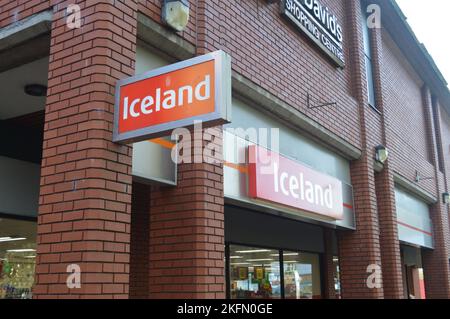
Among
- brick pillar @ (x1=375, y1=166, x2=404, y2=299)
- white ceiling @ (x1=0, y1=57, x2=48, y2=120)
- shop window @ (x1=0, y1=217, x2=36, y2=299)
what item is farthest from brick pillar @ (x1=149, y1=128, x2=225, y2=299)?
brick pillar @ (x1=375, y1=166, x2=404, y2=299)

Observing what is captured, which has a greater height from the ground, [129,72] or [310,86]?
[310,86]

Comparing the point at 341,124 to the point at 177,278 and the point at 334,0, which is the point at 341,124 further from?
the point at 177,278

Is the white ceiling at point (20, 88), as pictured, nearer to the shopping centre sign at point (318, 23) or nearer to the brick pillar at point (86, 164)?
the brick pillar at point (86, 164)

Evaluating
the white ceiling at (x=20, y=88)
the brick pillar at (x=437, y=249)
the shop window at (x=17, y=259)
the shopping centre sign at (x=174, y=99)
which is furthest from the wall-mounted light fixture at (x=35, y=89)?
the brick pillar at (x=437, y=249)

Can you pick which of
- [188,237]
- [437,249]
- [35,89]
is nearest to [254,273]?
[188,237]

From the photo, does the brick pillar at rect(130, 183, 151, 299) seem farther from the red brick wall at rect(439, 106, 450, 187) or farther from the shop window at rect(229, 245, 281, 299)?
the red brick wall at rect(439, 106, 450, 187)

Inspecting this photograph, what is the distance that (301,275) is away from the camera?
34.5 feet

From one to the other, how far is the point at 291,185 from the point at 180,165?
2053 mm

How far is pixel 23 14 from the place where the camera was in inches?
183

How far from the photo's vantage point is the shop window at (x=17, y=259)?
673cm

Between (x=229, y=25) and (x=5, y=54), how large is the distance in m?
2.38

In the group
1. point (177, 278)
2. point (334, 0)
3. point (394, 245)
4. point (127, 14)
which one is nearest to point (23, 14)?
point (127, 14)

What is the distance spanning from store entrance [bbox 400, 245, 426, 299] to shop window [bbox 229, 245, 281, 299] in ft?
25.9

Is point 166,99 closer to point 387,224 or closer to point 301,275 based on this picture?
point 387,224
